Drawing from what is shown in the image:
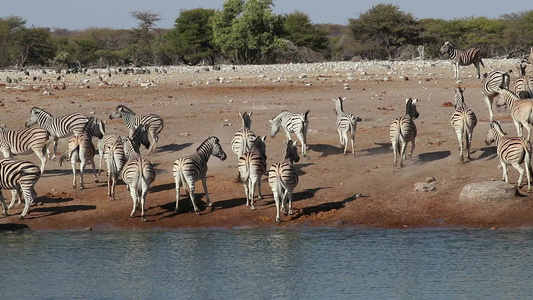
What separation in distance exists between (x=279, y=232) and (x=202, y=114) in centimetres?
1149

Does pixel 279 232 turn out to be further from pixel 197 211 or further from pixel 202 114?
pixel 202 114

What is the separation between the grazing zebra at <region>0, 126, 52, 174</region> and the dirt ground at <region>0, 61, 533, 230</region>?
68 centimetres

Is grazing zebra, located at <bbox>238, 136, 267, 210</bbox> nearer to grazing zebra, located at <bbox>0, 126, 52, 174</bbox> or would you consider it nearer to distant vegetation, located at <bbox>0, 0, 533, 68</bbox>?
grazing zebra, located at <bbox>0, 126, 52, 174</bbox>

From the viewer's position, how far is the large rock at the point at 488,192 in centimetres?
1627

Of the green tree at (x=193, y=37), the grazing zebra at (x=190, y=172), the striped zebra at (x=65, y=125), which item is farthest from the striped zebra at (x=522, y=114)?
the green tree at (x=193, y=37)

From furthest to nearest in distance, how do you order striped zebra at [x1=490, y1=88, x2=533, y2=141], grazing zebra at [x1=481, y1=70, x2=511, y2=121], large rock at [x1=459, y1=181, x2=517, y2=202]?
grazing zebra at [x1=481, y1=70, x2=511, y2=121] < striped zebra at [x1=490, y1=88, x2=533, y2=141] < large rock at [x1=459, y1=181, x2=517, y2=202]

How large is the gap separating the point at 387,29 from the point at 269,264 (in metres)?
56.1

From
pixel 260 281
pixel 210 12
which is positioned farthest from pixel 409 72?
pixel 210 12

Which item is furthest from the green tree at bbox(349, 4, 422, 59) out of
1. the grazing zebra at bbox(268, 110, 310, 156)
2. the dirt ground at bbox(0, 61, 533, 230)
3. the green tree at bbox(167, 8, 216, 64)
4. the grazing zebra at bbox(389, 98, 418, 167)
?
the grazing zebra at bbox(389, 98, 418, 167)

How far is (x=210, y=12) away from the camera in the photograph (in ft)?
241

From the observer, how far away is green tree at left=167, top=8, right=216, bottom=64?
233ft

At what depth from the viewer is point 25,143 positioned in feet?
64.8

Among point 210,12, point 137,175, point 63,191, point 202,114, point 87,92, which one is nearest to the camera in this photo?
point 137,175

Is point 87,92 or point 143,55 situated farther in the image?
point 143,55
